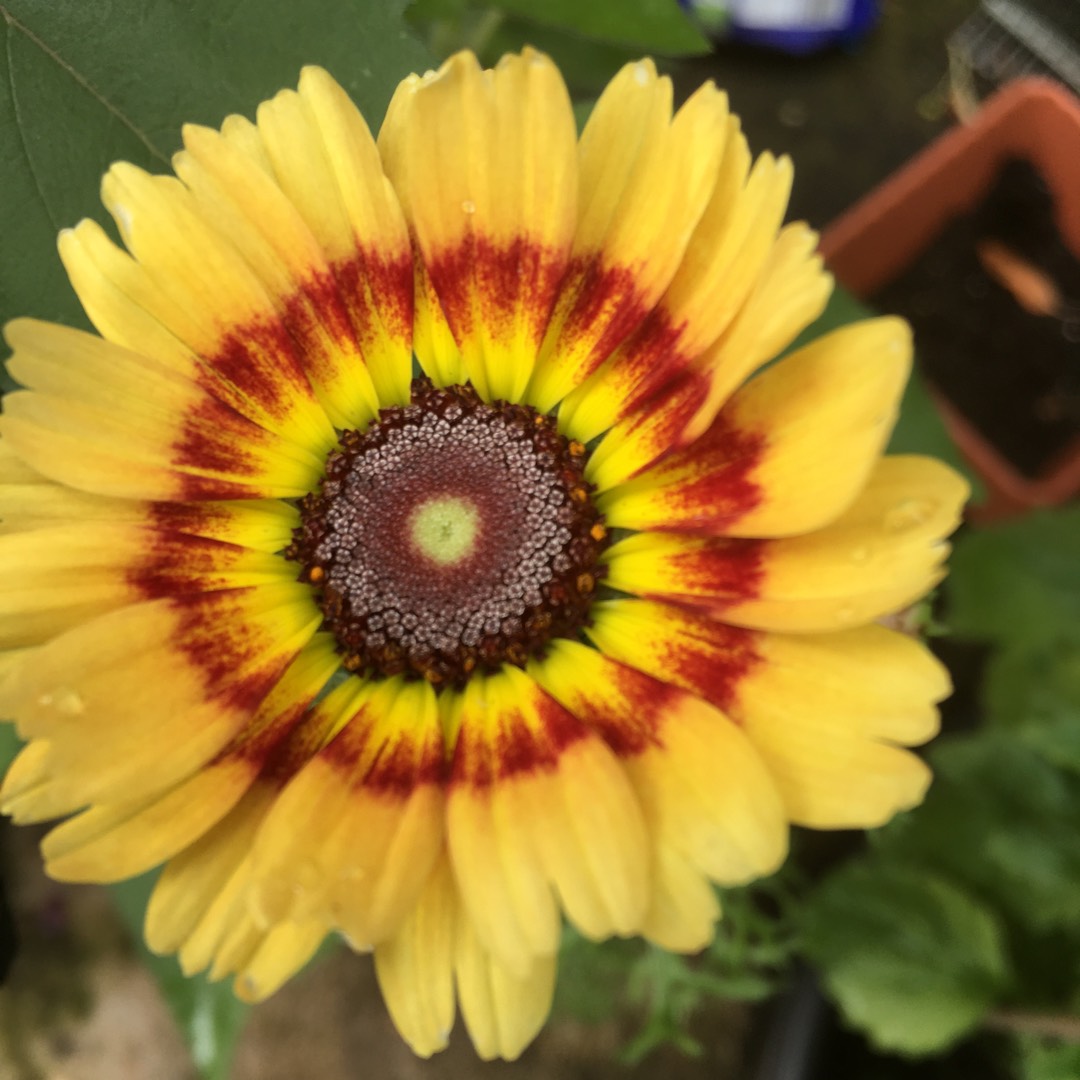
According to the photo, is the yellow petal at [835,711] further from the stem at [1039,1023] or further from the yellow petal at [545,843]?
the stem at [1039,1023]

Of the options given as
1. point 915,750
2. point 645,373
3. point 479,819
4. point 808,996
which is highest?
point 645,373

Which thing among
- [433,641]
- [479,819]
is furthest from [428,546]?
[479,819]

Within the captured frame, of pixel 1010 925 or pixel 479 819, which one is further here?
pixel 1010 925

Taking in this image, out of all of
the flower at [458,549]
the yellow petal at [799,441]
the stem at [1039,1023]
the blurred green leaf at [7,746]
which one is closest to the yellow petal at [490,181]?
the flower at [458,549]

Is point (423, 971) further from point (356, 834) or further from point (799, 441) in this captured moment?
point (799, 441)

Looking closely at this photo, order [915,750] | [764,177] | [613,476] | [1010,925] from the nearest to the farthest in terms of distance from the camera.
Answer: [764,177]
[613,476]
[1010,925]
[915,750]

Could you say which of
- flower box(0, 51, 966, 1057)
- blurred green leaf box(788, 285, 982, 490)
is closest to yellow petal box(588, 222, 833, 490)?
flower box(0, 51, 966, 1057)

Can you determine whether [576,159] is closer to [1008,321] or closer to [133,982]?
[1008,321]
